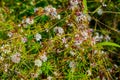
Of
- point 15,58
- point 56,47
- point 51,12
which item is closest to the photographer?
point 15,58

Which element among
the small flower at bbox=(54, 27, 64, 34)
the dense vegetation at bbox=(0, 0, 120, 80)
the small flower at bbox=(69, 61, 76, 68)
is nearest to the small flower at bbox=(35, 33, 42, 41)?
the dense vegetation at bbox=(0, 0, 120, 80)

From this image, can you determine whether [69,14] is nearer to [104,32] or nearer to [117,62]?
[104,32]

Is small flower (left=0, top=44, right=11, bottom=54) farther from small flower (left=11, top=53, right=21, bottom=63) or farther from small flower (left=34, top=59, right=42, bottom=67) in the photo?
small flower (left=34, top=59, right=42, bottom=67)

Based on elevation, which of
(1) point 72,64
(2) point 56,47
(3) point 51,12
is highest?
(3) point 51,12

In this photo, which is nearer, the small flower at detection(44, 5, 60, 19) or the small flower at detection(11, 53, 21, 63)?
Answer: the small flower at detection(11, 53, 21, 63)

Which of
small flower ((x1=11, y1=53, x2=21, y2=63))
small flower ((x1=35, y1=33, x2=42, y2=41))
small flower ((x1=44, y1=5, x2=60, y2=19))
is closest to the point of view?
small flower ((x1=11, y1=53, x2=21, y2=63))

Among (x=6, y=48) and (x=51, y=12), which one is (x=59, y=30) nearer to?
(x=51, y=12)

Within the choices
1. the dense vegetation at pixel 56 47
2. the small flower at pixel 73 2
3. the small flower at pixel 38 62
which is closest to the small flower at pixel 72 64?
the dense vegetation at pixel 56 47

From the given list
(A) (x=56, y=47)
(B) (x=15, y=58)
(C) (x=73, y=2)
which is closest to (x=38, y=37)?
(A) (x=56, y=47)

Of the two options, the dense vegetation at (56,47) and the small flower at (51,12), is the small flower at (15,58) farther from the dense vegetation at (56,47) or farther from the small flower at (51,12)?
the small flower at (51,12)
